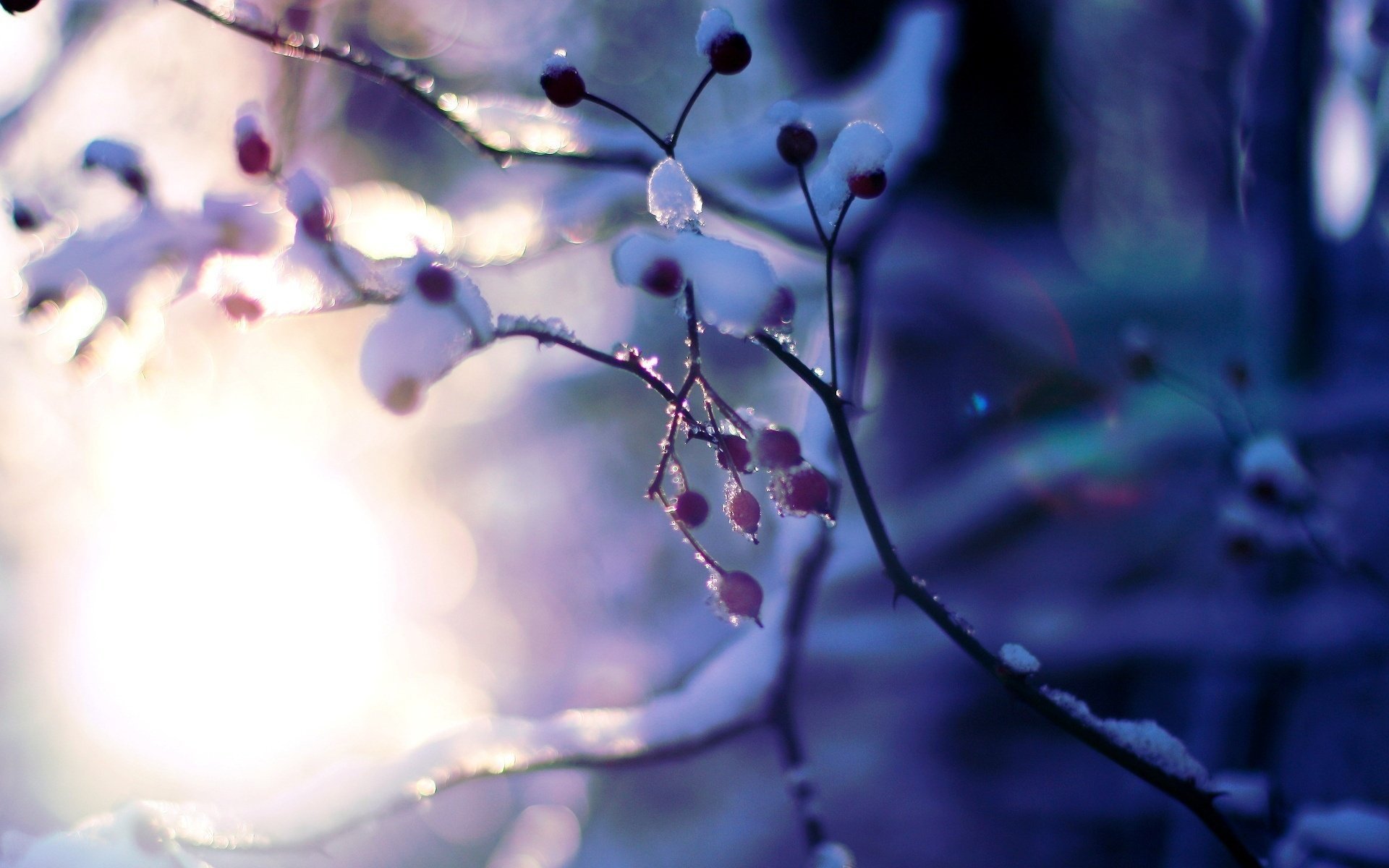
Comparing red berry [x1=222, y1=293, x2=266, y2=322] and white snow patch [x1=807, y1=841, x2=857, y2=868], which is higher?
red berry [x1=222, y1=293, x2=266, y2=322]

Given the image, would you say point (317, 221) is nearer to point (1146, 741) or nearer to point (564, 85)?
point (564, 85)

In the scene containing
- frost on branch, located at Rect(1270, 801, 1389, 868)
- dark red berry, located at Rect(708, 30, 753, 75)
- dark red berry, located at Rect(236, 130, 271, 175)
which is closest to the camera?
dark red berry, located at Rect(708, 30, 753, 75)

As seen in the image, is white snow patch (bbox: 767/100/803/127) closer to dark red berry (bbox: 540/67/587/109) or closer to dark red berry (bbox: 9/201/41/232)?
dark red berry (bbox: 540/67/587/109)

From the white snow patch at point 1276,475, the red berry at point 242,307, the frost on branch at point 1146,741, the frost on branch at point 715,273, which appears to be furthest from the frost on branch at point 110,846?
the white snow patch at point 1276,475

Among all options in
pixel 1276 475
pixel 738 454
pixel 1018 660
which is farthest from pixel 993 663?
pixel 1276 475

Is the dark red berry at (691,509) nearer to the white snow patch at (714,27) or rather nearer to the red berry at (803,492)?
A: the red berry at (803,492)

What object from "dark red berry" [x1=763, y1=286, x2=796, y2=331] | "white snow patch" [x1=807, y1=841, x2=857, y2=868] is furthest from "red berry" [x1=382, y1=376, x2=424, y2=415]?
"white snow patch" [x1=807, y1=841, x2=857, y2=868]
